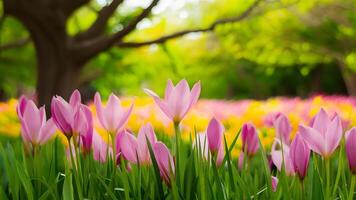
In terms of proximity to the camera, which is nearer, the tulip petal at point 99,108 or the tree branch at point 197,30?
the tulip petal at point 99,108

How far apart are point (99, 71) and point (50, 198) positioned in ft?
49.3

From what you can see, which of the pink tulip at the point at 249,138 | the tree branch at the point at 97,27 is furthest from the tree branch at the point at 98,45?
the pink tulip at the point at 249,138

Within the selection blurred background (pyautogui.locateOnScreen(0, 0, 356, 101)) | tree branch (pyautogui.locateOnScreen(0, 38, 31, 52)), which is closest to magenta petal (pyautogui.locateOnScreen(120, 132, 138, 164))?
blurred background (pyautogui.locateOnScreen(0, 0, 356, 101))

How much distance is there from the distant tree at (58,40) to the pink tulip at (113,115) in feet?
20.2

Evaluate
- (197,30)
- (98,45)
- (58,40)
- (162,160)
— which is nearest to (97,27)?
(58,40)

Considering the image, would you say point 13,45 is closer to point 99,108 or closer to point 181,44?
point 99,108

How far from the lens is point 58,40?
8875mm

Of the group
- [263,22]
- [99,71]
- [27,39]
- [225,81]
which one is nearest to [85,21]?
[99,71]

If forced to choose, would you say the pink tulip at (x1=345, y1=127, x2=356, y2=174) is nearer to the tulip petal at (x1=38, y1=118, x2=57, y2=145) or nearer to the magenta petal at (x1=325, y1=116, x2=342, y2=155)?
the magenta petal at (x1=325, y1=116, x2=342, y2=155)

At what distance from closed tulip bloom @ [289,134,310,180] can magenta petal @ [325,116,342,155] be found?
68mm

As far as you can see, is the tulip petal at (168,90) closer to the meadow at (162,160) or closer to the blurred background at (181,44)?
the meadow at (162,160)

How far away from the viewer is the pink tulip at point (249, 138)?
7.49 ft

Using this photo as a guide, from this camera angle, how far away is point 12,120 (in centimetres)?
1010

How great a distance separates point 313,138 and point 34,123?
0.96m
